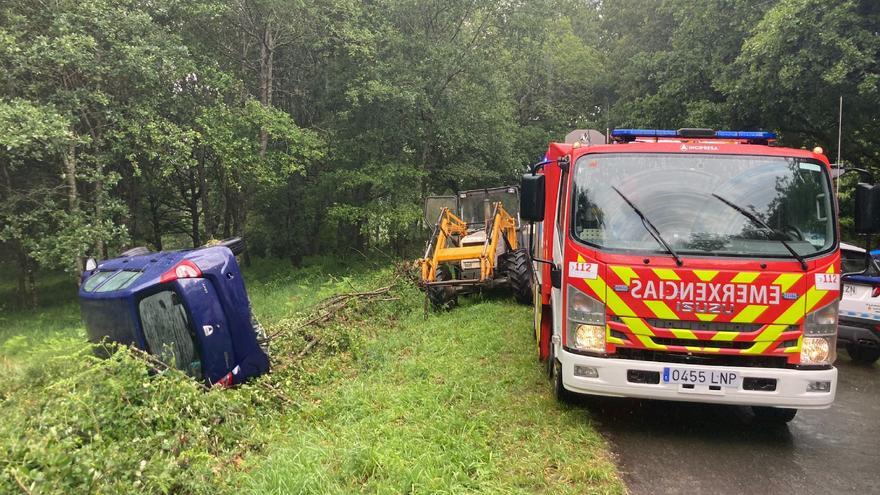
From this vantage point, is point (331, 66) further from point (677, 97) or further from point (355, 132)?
point (677, 97)

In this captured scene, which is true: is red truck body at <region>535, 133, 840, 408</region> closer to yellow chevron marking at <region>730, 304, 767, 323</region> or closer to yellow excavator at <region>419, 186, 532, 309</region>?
yellow chevron marking at <region>730, 304, 767, 323</region>

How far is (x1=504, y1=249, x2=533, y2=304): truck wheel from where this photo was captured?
10289 mm

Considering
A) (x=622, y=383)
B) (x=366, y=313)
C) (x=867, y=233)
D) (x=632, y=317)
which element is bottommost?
(x=366, y=313)

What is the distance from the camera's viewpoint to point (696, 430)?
4.83 metres

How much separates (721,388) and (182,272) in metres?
4.82

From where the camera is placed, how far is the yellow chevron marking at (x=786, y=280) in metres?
4.14

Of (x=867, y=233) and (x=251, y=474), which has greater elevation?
(x=867, y=233)

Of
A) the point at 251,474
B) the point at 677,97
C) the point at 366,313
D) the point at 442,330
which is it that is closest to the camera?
the point at 251,474

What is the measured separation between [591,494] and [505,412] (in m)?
→ 1.40

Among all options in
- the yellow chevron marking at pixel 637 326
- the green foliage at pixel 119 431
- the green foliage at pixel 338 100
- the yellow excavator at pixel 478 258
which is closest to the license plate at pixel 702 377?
the yellow chevron marking at pixel 637 326

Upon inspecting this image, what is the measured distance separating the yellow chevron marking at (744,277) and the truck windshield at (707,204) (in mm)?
184

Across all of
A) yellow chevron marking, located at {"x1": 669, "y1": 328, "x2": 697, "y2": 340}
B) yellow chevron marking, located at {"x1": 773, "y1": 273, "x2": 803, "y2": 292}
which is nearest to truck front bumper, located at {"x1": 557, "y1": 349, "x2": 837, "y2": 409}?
yellow chevron marking, located at {"x1": 669, "y1": 328, "x2": 697, "y2": 340}

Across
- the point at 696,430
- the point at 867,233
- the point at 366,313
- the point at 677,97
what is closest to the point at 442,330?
the point at 366,313

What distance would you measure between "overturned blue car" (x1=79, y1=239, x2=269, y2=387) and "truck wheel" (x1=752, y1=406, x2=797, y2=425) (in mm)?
5099
